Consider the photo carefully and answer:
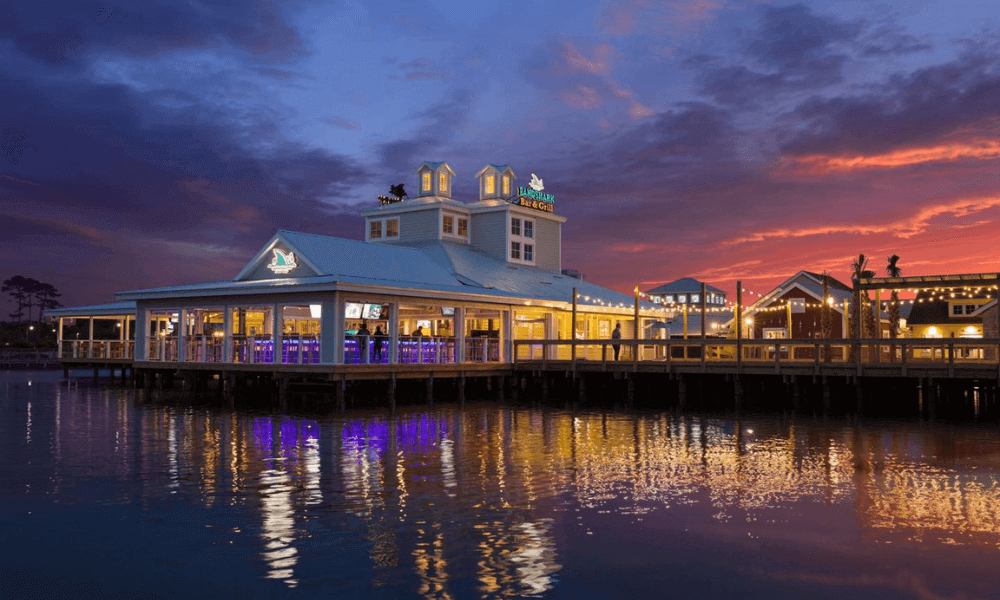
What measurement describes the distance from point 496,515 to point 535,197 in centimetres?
4246

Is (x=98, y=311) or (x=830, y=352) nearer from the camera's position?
(x=830, y=352)

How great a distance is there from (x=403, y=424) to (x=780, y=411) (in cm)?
1483

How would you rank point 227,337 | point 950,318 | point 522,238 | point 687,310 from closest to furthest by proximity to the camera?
point 227,337, point 687,310, point 522,238, point 950,318

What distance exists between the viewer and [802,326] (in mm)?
60062

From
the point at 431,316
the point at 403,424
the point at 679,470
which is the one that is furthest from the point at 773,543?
the point at 431,316

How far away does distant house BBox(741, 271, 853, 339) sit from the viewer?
58281 millimetres

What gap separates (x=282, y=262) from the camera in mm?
38688

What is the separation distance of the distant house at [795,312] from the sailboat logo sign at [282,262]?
104 feet

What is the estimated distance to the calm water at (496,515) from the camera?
1111cm

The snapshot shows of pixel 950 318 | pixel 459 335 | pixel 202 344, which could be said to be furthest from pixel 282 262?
pixel 950 318

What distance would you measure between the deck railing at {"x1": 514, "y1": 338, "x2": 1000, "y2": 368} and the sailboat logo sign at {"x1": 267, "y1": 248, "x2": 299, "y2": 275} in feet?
35.9

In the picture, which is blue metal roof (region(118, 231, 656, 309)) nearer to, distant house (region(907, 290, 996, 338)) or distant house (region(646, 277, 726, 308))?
distant house (region(907, 290, 996, 338))

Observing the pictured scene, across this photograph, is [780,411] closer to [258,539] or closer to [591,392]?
[591,392]

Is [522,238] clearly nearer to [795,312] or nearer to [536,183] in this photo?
[536,183]
